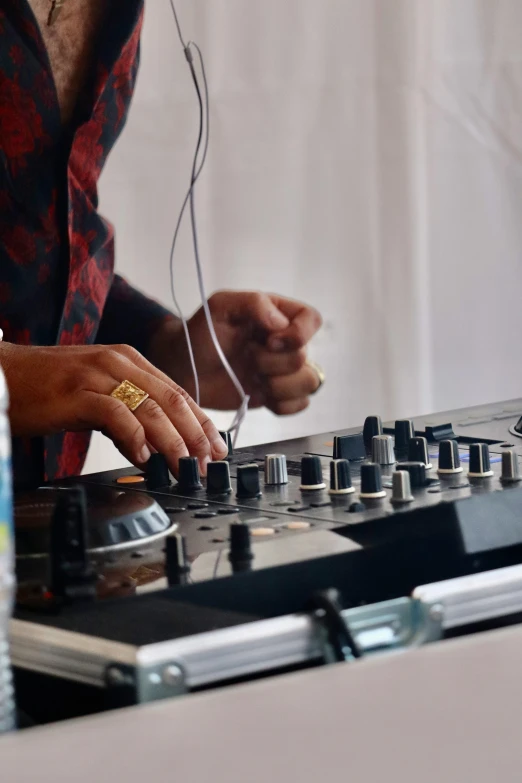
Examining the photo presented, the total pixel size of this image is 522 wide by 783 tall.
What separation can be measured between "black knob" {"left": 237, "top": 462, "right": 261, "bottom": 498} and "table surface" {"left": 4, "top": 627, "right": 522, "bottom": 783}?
32cm

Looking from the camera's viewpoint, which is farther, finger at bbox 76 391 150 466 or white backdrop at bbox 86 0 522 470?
white backdrop at bbox 86 0 522 470

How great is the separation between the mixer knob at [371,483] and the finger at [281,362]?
0.68 m

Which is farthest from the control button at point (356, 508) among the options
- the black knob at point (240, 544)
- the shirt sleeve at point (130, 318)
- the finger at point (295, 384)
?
the shirt sleeve at point (130, 318)

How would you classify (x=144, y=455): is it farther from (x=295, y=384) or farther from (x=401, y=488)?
(x=295, y=384)

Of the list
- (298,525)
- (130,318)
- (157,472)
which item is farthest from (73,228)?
(298,525)

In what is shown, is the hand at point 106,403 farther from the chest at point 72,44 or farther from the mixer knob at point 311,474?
the chest at point 72,44

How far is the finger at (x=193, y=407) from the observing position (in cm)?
99

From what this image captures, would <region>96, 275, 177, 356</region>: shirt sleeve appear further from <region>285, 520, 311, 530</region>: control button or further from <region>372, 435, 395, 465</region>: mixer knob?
<region>285, 520, 311, 530</region>: control button

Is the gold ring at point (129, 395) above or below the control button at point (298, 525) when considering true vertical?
above

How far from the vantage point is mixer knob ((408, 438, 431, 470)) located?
86 cm

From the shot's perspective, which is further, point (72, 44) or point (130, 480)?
point (72, 44)

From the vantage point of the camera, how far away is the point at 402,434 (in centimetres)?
99

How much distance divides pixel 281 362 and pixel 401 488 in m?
0.72

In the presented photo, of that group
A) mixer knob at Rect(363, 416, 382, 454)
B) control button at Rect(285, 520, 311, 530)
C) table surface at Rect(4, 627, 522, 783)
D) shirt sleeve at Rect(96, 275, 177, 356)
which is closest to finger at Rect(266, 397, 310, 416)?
shirt sleeve at Rect(96, 275, 177, 356)
